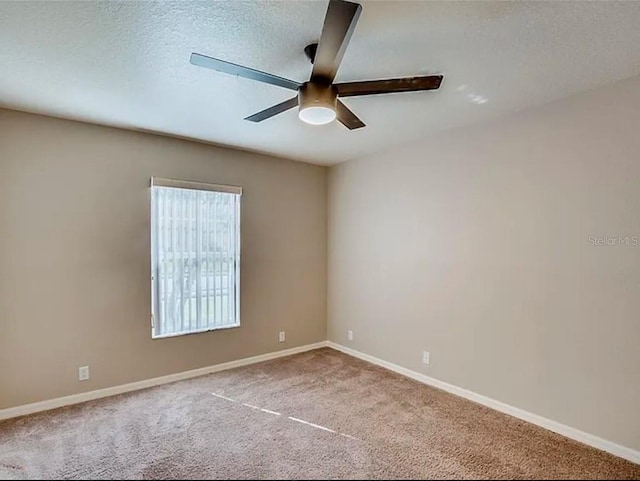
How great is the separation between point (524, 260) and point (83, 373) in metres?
3.81

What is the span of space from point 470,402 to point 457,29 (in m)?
2.84

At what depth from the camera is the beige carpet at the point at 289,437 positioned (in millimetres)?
1730

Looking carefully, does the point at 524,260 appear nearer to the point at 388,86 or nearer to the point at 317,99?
the point at 388,86

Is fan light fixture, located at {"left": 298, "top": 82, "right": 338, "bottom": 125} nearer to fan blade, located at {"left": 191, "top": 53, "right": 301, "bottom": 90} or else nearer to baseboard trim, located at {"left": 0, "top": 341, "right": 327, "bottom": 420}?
fan blade, located at {"left": 191, "top": 53, "right": 301, "bottom": 90}

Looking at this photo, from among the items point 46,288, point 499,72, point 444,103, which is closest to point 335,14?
point 499,72

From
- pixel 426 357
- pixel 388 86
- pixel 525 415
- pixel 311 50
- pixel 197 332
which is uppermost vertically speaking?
pixel 311 50

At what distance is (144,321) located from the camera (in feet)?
11.3

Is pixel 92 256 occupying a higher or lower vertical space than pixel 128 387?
higher

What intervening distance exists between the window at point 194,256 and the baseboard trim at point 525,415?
73.9 inches

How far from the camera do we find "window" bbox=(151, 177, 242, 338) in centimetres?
353

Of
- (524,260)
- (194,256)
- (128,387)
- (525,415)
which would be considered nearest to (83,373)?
(128,387)

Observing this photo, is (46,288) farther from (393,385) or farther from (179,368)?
(393,385)

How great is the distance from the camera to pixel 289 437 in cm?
240

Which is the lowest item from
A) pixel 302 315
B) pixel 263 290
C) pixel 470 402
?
pixel 470 402
